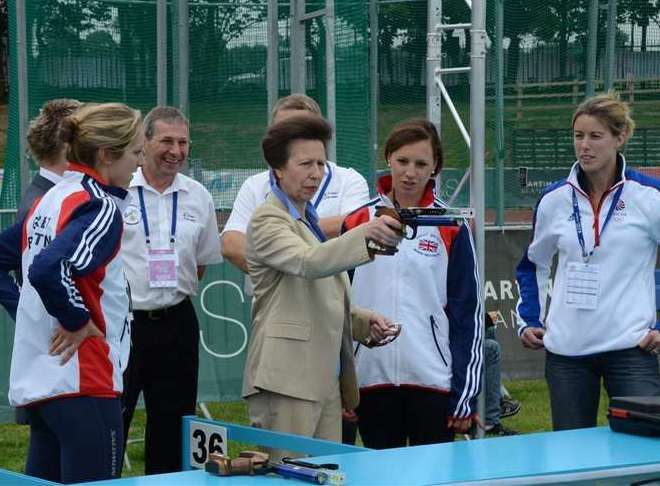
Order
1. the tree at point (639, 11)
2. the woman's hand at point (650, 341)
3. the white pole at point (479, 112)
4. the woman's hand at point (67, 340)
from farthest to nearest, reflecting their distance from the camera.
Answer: the tree at point (639, 11) → the white pole at point (479, 112) → the woman's hand at point (650, 341) → the woman's hand at point (67, 340)

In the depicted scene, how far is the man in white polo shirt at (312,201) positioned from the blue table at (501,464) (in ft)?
6.42

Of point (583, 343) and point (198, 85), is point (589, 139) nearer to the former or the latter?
point (583, 343)

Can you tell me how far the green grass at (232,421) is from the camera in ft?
24.7

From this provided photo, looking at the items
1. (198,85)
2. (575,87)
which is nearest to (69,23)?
(198,85)

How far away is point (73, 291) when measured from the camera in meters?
4.07

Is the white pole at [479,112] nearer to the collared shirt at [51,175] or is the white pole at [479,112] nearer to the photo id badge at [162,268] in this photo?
the photo id badge at [162,268]

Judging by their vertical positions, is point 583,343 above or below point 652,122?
below

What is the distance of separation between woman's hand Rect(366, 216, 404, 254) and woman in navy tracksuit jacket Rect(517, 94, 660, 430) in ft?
3.44

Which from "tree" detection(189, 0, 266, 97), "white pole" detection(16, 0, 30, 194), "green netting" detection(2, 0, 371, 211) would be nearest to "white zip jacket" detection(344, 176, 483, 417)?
"white pole" detection(16, 0, 30, 194)

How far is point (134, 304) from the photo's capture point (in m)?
5.75

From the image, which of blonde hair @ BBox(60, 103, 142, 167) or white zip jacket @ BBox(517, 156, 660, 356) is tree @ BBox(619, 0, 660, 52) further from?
blonde hair @ BBox(60, 103, 142, 167)

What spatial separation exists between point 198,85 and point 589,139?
502 centimetres

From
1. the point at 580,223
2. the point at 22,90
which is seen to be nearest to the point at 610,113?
the point at 580,223

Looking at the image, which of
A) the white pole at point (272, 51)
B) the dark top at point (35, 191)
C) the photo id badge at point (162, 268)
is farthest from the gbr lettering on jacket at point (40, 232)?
the white pole at point (272, 51)
